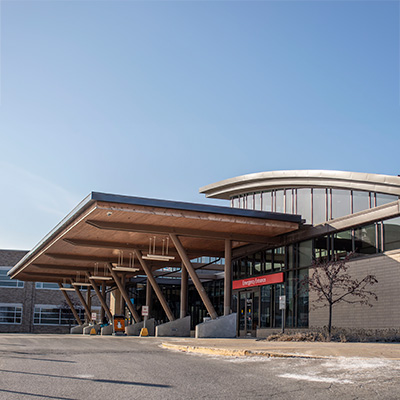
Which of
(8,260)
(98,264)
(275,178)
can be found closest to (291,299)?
(275,178)

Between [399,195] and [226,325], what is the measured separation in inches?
426

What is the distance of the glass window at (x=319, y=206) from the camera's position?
31.8 meters

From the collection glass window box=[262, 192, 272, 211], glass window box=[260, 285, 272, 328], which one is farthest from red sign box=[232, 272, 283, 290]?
glass window box=[262, 192, 272, 211]

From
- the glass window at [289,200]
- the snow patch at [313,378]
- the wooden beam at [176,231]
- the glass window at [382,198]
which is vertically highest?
the glass window at [289,200]

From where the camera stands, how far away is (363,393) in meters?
8.28

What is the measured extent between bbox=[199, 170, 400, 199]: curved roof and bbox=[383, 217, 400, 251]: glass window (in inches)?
188

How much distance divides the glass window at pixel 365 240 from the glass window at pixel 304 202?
737cm

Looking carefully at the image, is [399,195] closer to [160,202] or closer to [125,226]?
[160,202]

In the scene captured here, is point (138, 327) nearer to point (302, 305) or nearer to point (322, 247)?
point (302, 305)

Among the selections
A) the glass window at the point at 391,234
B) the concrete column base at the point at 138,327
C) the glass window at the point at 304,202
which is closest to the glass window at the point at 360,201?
the glass window at the point at 304,202

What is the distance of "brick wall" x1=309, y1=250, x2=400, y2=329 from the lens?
22.6 metres

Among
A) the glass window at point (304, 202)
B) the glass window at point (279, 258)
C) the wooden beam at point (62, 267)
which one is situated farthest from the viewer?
the wooden beam at point (62, 267)

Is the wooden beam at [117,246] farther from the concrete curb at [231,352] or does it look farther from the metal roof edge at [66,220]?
the concrete curb at [231,352]

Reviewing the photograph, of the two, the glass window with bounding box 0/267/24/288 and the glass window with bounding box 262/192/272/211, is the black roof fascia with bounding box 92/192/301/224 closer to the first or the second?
the glass window with bounding box 262/192/272/211
